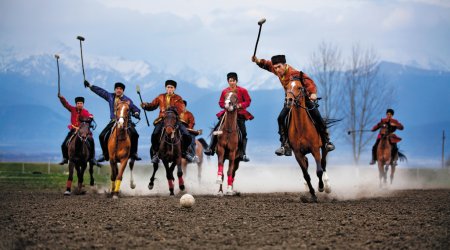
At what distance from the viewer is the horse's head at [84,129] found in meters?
21.3

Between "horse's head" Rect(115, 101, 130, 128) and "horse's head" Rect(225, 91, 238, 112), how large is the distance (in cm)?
253

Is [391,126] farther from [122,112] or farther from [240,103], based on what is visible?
[122,112]

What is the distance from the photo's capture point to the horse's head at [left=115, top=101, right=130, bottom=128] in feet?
59.4

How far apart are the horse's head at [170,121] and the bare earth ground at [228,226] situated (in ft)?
13.1

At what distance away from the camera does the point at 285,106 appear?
1623 centimetres

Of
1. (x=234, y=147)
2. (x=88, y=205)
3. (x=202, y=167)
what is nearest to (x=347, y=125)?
(x=202, y=167)

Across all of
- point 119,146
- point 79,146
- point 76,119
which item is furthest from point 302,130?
point 76,119

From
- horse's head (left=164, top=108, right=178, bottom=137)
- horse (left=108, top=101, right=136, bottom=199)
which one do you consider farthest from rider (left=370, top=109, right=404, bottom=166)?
horse (left=108, top=101, right=136, bottom=199)

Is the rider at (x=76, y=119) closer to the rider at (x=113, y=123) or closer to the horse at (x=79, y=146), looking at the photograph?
the horse at (x=79, y=146)

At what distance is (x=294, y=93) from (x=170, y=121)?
449 centimetres

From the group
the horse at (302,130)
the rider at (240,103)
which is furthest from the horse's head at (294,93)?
the rider at (240,103)

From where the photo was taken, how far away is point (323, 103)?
50.8 m

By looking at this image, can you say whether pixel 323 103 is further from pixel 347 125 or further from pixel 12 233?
pixel 12 233

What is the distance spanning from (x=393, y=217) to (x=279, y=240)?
11.4 ft
